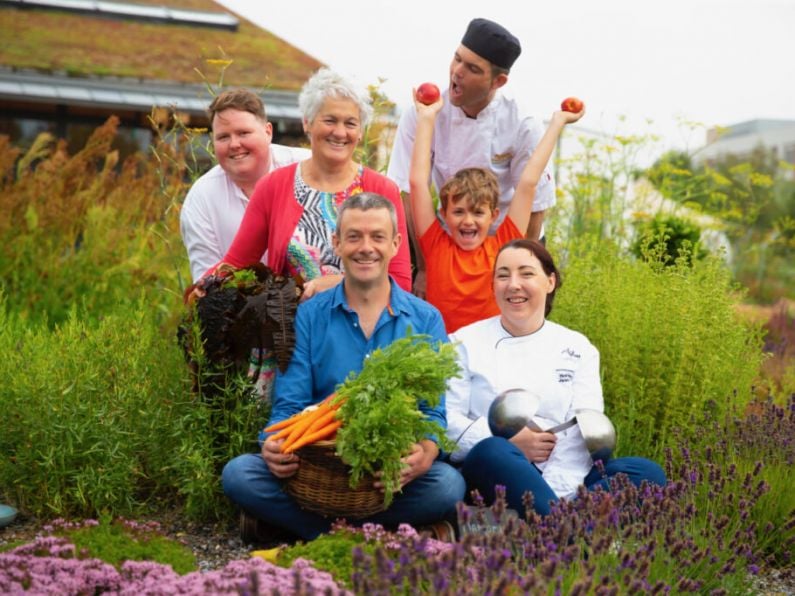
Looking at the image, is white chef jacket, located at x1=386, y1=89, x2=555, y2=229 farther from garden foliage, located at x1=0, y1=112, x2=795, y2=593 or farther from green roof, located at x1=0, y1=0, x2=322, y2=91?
green roof, located at x1=0, y1=0, x2=322, y2=91

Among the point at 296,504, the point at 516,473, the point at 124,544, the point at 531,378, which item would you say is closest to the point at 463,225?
the point at 531,378

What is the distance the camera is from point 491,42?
5023mm

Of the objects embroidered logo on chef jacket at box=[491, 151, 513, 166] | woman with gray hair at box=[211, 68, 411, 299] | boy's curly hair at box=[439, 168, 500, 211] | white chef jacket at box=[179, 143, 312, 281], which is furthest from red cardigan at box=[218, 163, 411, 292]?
embroidered logo on chef jacket at box=[491, 151, 513, 166]

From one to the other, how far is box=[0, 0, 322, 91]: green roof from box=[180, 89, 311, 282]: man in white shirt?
13288 millimetres

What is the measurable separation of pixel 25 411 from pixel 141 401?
510mm

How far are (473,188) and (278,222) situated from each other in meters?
0.99

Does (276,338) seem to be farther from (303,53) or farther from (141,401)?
(303,53)

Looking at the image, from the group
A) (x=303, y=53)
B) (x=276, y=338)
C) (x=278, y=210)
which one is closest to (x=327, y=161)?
(x=278, y=210)

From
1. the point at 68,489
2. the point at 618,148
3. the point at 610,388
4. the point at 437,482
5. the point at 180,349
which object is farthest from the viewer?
the point at 618,148

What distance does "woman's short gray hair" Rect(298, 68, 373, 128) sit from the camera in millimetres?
4477

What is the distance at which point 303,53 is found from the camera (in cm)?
2138

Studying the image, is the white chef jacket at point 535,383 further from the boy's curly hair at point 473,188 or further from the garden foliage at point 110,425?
the garden foliage at point 110,425

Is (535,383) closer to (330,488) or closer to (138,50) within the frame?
(330,488)

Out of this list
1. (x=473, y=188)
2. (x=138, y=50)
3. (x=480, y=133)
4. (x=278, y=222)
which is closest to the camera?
(x=278, y=222)
